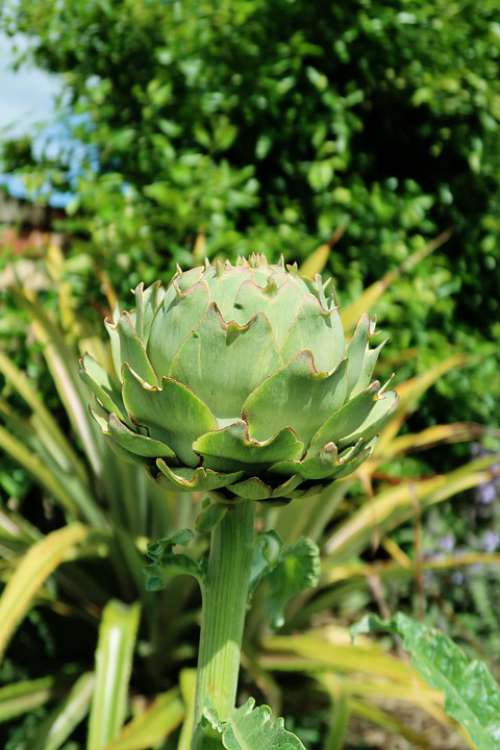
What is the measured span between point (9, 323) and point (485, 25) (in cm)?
120

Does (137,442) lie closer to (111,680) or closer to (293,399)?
(293,399)

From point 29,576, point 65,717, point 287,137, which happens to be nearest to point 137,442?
point 29,576

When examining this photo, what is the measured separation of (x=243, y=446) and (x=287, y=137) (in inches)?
64.2

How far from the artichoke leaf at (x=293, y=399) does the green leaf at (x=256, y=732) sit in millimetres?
132

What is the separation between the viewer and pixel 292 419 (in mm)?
425

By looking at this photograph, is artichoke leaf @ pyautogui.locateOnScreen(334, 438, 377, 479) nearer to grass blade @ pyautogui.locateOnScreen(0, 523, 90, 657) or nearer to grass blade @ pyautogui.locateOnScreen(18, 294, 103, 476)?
grass blade @ pyautogui.locateOnScreen(0, 523, 90, 657)

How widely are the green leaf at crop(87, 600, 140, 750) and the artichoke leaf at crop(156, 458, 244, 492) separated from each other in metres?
0.85

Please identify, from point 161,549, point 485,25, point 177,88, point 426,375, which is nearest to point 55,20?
point 177,88

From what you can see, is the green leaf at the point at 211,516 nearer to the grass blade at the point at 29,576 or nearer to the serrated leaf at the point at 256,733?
the serrated leaf at the point at 256,733

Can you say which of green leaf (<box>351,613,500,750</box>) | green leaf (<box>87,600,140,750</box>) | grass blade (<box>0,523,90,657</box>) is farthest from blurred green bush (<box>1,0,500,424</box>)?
green leaf (<box>351,613,500,750</box>)

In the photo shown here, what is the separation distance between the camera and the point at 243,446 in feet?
1.36

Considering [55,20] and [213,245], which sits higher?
[55,20]

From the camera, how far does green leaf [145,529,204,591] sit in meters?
0.49

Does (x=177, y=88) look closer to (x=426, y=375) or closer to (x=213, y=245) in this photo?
(x=213, y=245)
